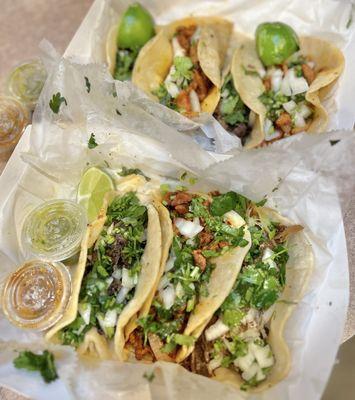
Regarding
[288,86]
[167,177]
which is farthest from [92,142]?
[288,86]

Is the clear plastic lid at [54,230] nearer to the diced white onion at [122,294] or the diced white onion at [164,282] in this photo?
the diced white onion at [122,294]

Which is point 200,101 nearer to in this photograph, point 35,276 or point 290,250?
point 290,250

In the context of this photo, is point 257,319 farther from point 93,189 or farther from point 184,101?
point 184,101

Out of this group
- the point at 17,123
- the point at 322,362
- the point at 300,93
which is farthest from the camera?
the point at 17,123

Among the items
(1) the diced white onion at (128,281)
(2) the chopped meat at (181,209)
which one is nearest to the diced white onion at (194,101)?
(2) the chopped meat at (181,209)

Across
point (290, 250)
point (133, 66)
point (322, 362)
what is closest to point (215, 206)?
point (290, 250)

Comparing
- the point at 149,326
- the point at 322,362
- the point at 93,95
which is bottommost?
the point at 322,362

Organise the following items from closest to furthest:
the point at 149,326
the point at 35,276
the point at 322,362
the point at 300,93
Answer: the point at 322,362 < the point at 149,326 < the point at 35,276 < the point at 300,93

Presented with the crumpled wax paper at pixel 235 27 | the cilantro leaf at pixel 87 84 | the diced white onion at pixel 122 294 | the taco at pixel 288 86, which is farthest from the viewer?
the taco at pixel 288 86
